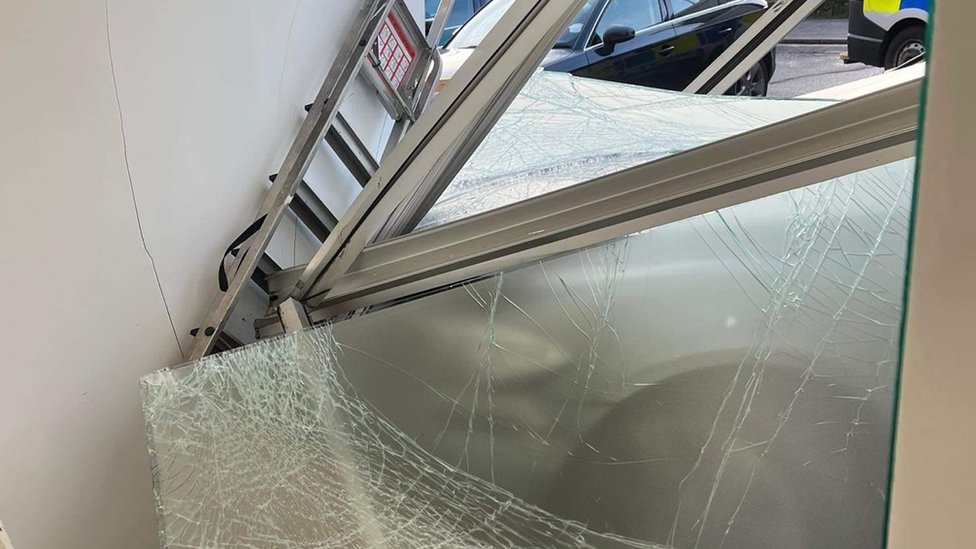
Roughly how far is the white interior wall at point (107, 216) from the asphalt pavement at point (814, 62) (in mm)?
3100

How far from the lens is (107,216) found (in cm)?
84

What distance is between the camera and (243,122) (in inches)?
40.6

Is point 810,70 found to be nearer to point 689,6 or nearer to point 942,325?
point 689,6

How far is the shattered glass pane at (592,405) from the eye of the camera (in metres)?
0.75

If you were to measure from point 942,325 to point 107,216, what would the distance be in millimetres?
903

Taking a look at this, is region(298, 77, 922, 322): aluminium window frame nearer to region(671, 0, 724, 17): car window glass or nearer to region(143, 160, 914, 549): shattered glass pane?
region(143, 160, 914, 549): shattered glass pane

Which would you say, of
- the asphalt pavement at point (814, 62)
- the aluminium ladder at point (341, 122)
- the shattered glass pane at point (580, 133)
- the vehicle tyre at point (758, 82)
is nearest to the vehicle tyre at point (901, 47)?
the asphalt pavement at point (814, 62)

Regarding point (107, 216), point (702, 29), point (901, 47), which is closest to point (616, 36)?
point (702, 29)

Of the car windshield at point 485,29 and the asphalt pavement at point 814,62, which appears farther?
the asphalt pavement at point 814,62

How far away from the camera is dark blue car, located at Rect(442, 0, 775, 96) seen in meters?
2.76

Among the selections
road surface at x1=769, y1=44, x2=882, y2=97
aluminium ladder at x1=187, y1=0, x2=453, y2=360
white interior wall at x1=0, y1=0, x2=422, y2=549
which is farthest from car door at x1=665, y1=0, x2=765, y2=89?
white interior wall at x1=0, y1=0, x2=422, y2=549

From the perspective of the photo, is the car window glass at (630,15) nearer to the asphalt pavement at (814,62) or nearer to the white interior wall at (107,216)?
the asphalt pavement at (814,62)

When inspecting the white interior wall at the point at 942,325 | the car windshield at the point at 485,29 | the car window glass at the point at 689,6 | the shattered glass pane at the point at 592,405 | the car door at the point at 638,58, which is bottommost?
the shattered glass pane at the point at 592,405

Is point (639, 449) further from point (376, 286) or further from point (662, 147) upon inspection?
point (662, 147)
